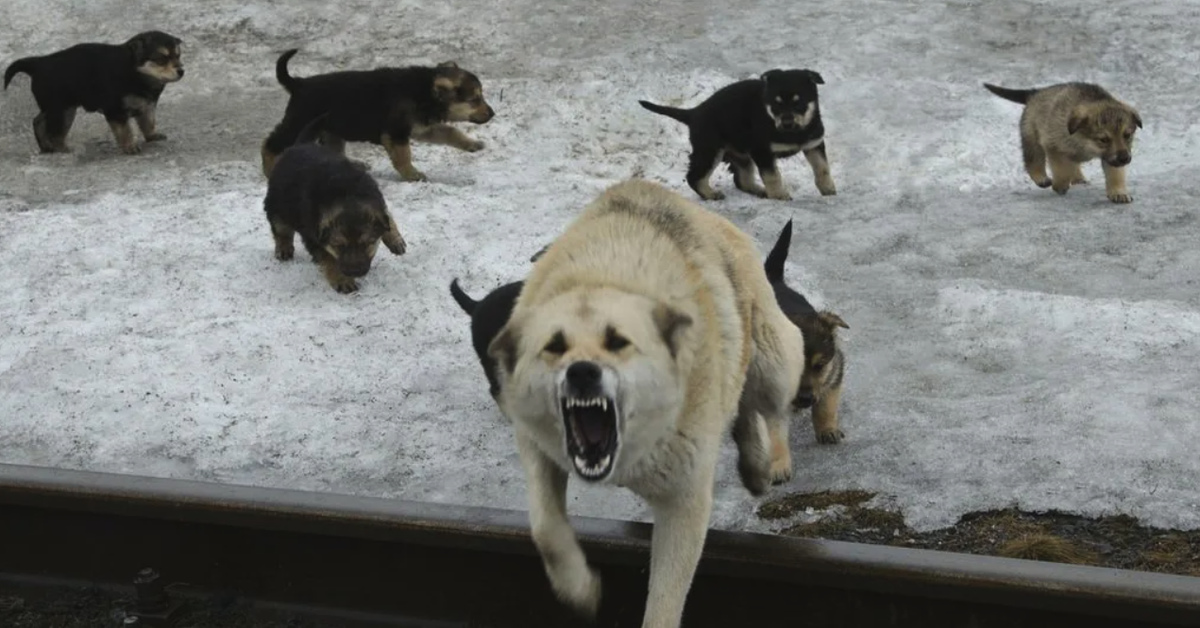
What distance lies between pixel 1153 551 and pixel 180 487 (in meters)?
3.76

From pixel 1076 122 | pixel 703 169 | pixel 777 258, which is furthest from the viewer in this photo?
pixel 703 169

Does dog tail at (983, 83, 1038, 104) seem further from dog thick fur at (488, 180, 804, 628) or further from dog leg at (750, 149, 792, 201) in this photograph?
dog thick fur at (488, 180, 804, 628)

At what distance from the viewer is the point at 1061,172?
10906 millimetres

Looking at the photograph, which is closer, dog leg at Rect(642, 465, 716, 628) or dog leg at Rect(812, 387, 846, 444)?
dog leg at Rect(642, 465, 716, 628)

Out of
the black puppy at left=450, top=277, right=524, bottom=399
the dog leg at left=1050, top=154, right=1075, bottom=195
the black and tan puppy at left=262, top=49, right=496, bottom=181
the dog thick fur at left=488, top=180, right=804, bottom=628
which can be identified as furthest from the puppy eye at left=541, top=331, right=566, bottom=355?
the dog leg at left=1050, top=154, right=1075, bottom=195

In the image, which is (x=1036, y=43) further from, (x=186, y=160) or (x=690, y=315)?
(x=690, y=315)

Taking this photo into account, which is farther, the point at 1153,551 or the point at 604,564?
the point at 1153,551

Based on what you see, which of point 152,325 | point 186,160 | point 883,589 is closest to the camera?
point 883,589

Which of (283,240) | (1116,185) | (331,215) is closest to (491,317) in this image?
(331,215)

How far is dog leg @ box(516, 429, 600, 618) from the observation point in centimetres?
473

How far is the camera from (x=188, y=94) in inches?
523

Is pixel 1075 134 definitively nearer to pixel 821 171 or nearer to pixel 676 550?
pixel 821 171

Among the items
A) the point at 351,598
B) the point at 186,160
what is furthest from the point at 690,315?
the point at 186,160

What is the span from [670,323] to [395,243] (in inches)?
208
